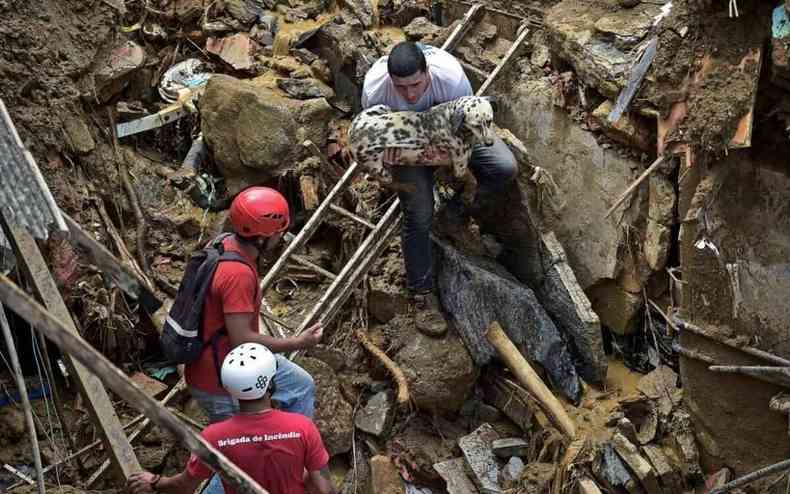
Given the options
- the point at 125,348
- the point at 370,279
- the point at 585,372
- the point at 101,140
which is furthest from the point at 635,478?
the point at 101,140

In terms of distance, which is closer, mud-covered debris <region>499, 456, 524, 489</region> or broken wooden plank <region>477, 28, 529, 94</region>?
mud-covered debris <region>499, 456, 524, 489</region>

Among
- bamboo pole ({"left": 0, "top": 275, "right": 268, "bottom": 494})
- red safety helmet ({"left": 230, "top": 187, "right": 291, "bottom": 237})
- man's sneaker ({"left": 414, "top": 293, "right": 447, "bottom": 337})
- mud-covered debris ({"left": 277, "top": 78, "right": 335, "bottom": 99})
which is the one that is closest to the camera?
bamboo pole ({"left": 0, "top": 275, "right": 268, "bottom": 494})

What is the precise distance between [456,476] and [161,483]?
241cm

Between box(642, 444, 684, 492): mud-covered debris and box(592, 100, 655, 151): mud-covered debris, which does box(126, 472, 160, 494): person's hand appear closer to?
box(642, 444, 684, 492): mud-covered debris

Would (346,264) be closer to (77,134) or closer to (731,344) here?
(77,134)

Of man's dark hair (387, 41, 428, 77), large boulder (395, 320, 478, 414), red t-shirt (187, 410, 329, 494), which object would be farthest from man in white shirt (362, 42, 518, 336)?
red t-shirt (187, 410, 329, 494)

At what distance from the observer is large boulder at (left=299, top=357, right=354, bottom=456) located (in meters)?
6.05

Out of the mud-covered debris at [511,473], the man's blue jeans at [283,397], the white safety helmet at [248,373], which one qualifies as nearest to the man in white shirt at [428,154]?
the mud-covered debris at [511,473]

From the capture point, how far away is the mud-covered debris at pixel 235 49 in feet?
26.2

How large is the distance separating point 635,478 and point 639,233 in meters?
1.69

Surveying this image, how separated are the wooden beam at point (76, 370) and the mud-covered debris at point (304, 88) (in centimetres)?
345

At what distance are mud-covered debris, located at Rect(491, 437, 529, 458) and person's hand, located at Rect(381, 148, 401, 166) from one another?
202 cm

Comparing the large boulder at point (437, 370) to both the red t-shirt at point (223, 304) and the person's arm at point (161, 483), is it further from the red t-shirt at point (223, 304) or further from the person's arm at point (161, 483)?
the person's arm at point (161, 483)

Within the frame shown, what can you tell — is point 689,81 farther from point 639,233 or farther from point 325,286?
point 325,286
